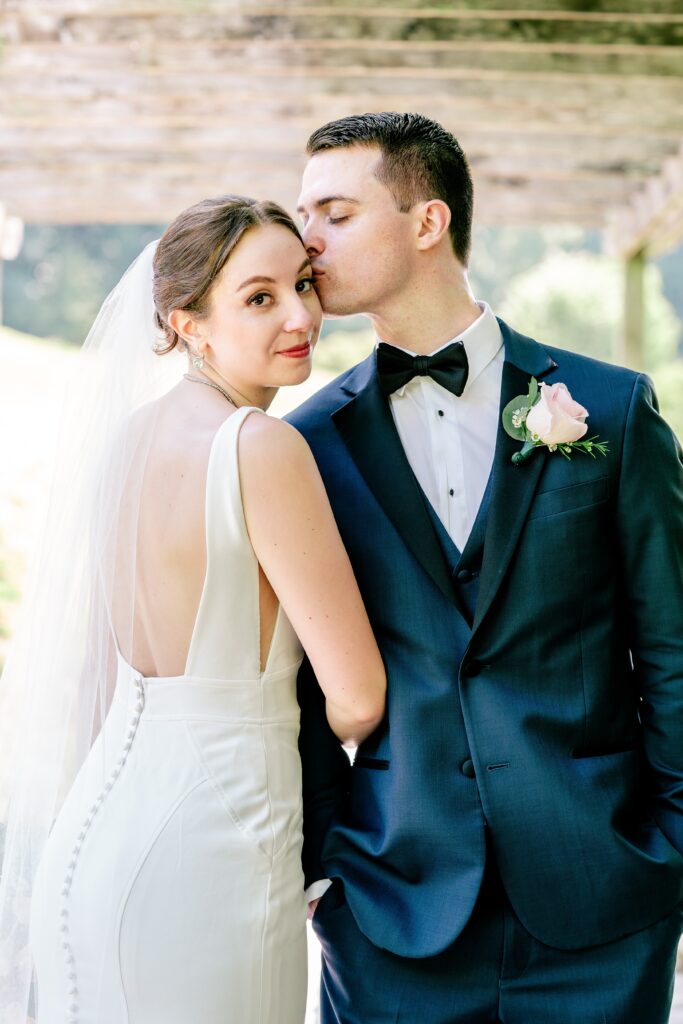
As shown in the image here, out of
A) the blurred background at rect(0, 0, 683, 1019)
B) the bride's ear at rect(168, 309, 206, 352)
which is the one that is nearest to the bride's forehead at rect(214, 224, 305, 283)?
the bride's ear at rect(168, 309, 206, 352)

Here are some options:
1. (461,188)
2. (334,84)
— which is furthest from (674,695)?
(334,84)

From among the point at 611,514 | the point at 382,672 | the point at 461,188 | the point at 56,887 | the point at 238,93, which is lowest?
the point at 56,887

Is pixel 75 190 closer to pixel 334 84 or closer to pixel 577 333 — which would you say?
pixel 334 84

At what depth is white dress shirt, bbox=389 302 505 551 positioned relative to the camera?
237 cm

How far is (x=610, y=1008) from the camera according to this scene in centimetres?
217

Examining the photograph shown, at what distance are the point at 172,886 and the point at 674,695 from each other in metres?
1.05

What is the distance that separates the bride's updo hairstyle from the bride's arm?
324 mm

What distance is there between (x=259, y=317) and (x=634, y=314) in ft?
27.7

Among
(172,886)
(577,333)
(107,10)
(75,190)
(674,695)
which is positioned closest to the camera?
(172,886)

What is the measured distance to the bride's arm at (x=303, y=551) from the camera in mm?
2057

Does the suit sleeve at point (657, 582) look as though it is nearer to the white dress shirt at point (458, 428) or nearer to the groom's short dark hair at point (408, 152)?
the white dress shirt at point (458, 428)

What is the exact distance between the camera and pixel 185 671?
82.7 inches

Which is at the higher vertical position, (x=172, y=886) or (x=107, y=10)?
(x=107, y=10)

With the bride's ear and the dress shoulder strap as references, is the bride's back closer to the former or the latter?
the dress shoulder strap
